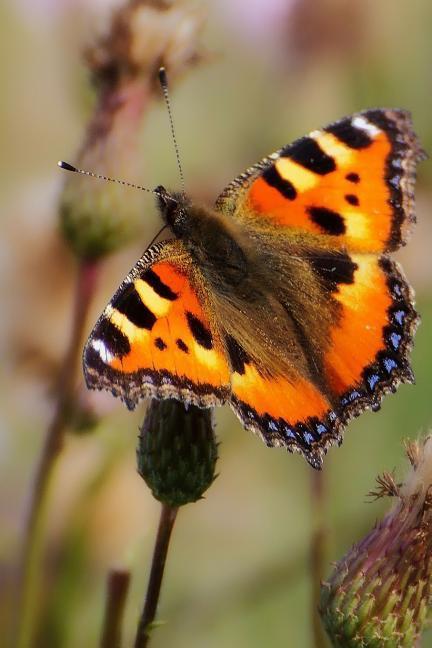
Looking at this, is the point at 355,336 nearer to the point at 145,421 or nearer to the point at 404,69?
the point at 145,421

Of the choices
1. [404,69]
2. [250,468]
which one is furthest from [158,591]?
[404,69]


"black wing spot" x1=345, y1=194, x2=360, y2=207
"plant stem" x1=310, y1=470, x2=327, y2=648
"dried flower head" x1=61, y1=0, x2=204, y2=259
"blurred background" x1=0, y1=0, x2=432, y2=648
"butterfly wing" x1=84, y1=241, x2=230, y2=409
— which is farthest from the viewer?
"blurred background" x1=0, y1=0, x2=432, y2=648

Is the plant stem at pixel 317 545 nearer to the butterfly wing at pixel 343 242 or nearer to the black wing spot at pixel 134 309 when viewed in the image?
the butterfly wing at pixel 343 242

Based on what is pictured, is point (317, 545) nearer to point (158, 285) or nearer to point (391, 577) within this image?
point (391, 577)

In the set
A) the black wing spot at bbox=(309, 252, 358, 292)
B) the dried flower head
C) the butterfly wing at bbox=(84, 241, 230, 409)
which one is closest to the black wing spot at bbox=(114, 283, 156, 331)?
the butterfly wing at bbox=(84, 241, 230, 409)

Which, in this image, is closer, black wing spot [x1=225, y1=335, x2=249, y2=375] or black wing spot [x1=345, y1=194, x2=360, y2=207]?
black wing spot [x1=225, y1=335, x2=249, y2=375]

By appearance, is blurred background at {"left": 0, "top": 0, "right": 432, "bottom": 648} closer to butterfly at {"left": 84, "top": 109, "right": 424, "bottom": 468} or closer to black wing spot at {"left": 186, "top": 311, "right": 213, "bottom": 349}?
butterfly at {"left": 84, "top": 109, "right": 424, "bottom": 468}

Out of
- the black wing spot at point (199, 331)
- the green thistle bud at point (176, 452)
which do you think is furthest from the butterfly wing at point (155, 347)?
the green thistle bud at point (176, 452)

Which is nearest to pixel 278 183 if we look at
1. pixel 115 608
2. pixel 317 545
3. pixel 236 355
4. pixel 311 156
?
pixel 311 156
